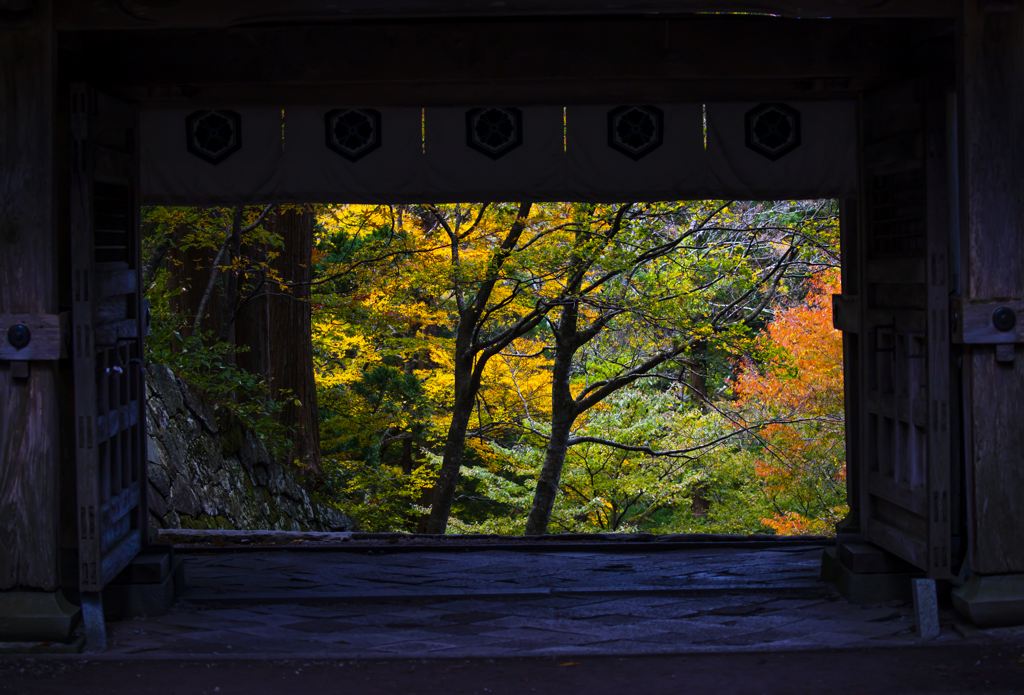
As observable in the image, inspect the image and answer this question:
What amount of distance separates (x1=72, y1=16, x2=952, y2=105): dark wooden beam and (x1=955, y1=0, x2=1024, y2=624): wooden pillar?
515mm

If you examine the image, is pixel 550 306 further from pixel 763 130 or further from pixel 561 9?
pixel 561 9

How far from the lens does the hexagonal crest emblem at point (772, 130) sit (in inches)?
225

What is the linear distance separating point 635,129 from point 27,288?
3.79 metres

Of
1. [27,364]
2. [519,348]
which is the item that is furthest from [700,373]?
[27,364]

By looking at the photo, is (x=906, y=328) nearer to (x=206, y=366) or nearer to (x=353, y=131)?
(x=353, y=131)

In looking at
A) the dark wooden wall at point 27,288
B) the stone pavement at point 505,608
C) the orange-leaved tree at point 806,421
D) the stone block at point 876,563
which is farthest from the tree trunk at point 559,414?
the dark wooden wall at point 27,288

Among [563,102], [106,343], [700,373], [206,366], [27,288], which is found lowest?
[700,373]

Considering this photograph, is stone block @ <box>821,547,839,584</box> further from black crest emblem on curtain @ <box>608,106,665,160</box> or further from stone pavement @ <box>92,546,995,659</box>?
black crest emblem on curtain @ <box>608,106,665,160</box>

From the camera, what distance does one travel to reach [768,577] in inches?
247

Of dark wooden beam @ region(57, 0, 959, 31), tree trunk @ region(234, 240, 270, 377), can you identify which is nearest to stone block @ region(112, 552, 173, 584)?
dark wooden beam @ region(57, 0, 959, 31)

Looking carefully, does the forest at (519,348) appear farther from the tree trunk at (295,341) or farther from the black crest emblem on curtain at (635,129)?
the black crest emblem on curtain at (635,129)

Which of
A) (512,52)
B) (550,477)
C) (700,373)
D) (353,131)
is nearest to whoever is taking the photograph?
(512,52)

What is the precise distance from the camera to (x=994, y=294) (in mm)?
4859

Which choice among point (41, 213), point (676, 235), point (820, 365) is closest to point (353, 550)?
point (41, 213)
